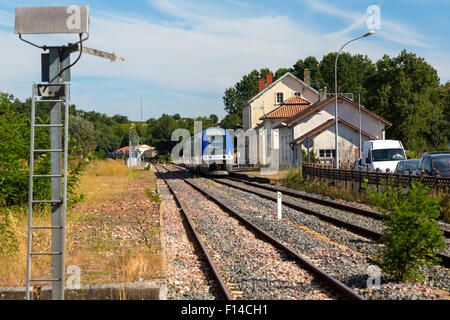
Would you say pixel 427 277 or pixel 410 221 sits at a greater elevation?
pixel 410 221

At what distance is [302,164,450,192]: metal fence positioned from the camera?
16.1 meters

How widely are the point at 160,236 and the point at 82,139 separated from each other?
9222cm

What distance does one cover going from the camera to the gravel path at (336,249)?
23.1 ft

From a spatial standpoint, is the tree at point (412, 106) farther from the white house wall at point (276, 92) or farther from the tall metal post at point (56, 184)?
the tall metal post at point (56, 184)

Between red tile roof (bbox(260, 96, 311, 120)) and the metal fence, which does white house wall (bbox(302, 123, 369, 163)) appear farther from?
red tile roof (bbox(260, 96, 311, 120))

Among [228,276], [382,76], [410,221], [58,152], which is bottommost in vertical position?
[228,276]

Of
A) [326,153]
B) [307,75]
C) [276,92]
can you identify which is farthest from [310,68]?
[326,153]

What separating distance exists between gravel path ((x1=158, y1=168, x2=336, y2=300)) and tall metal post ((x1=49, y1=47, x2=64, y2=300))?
8.01 feet

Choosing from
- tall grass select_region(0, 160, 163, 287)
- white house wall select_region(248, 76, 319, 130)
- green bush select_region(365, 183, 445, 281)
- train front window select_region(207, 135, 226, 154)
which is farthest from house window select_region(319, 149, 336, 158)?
green bush select_region(365, 183, 445, 281)

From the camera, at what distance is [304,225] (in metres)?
13.9

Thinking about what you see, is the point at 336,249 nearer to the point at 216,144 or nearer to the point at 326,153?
the point at 216,144

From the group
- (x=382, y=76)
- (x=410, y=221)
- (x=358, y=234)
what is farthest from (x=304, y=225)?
(x=382, y=76)

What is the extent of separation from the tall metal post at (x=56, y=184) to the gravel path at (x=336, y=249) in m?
3.91
